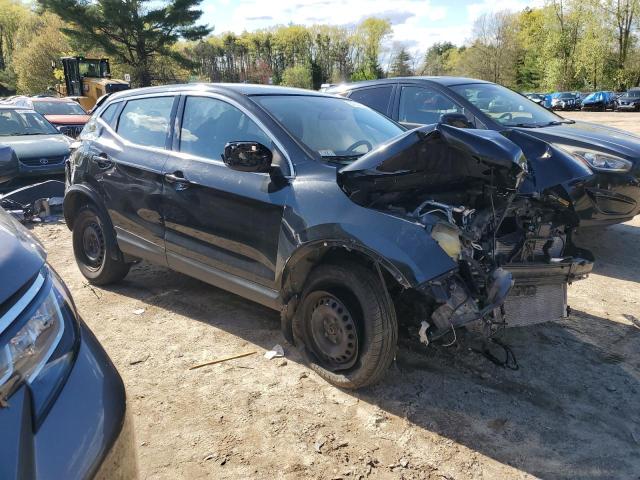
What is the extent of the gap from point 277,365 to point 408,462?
1206 millimetres

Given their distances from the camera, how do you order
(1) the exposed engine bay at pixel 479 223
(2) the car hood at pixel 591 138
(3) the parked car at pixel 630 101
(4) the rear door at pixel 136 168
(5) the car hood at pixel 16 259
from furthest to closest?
(3) the parked car at pixel 630 101, (2) the car hood at pixel 591 138, (4) the rear door at pixel 136 168, (1) the exposed engine bay at pixel 479 223, (5) the car hood at pixel 16 259

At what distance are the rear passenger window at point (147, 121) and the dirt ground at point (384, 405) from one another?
1.46 metres

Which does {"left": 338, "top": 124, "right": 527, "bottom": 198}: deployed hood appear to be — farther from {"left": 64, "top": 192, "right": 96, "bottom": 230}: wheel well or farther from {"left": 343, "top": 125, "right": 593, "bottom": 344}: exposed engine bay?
{"left": 64, "top": 192, "right": 96, "bottom": 230}: wheel well

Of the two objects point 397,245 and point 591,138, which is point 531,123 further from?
point 397,245

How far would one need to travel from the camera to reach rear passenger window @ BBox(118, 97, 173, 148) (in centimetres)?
430

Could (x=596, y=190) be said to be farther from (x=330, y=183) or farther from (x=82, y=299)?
(x=82, y=299)

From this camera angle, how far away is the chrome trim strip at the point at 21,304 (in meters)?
1.45

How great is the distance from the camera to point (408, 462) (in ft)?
8.79

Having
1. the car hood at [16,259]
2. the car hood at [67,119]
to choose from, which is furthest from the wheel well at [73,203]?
the car hood at [67,119]

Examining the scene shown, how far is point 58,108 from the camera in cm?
1725

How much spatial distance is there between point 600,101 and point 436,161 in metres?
44.4

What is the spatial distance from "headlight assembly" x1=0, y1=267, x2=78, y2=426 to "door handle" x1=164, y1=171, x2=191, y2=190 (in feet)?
7.16

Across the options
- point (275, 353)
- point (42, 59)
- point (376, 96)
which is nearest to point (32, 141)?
point (376, 96)

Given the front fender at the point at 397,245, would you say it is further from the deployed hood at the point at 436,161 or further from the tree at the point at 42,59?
the tree at the point at 42,59
